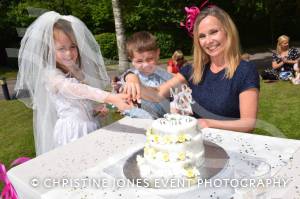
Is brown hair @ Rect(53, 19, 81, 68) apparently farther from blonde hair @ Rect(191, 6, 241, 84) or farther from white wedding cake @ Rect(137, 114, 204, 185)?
white wedding cake @ Rect(137, 114, 204, 185)

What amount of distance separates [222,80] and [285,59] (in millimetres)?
6645

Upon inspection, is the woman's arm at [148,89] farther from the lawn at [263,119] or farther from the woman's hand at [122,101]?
the lawn at [263,119]

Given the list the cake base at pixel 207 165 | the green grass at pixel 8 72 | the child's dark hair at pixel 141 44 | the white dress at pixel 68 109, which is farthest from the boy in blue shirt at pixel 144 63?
the green grass at pixel 8 72

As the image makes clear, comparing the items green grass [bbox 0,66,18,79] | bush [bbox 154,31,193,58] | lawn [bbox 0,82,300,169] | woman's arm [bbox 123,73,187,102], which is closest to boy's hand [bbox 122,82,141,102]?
woman's arm [bbox 123,73,187,102]

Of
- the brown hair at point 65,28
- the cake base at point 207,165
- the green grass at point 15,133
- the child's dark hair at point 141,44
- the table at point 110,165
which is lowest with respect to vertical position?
the green grass at point 15,133

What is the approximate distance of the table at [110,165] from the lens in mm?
1948

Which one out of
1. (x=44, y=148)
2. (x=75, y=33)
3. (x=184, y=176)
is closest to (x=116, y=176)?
(x=184, y=176)

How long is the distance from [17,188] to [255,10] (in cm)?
1997

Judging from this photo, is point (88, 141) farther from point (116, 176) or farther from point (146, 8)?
point (146, 8)

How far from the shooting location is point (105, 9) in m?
17.9

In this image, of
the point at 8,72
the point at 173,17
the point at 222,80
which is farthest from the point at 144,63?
the point at 173,17

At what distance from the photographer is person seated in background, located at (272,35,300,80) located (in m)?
8.71

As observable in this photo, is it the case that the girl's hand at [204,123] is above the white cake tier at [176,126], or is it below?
below

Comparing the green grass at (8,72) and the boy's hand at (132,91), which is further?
the green grass at (8,72)
